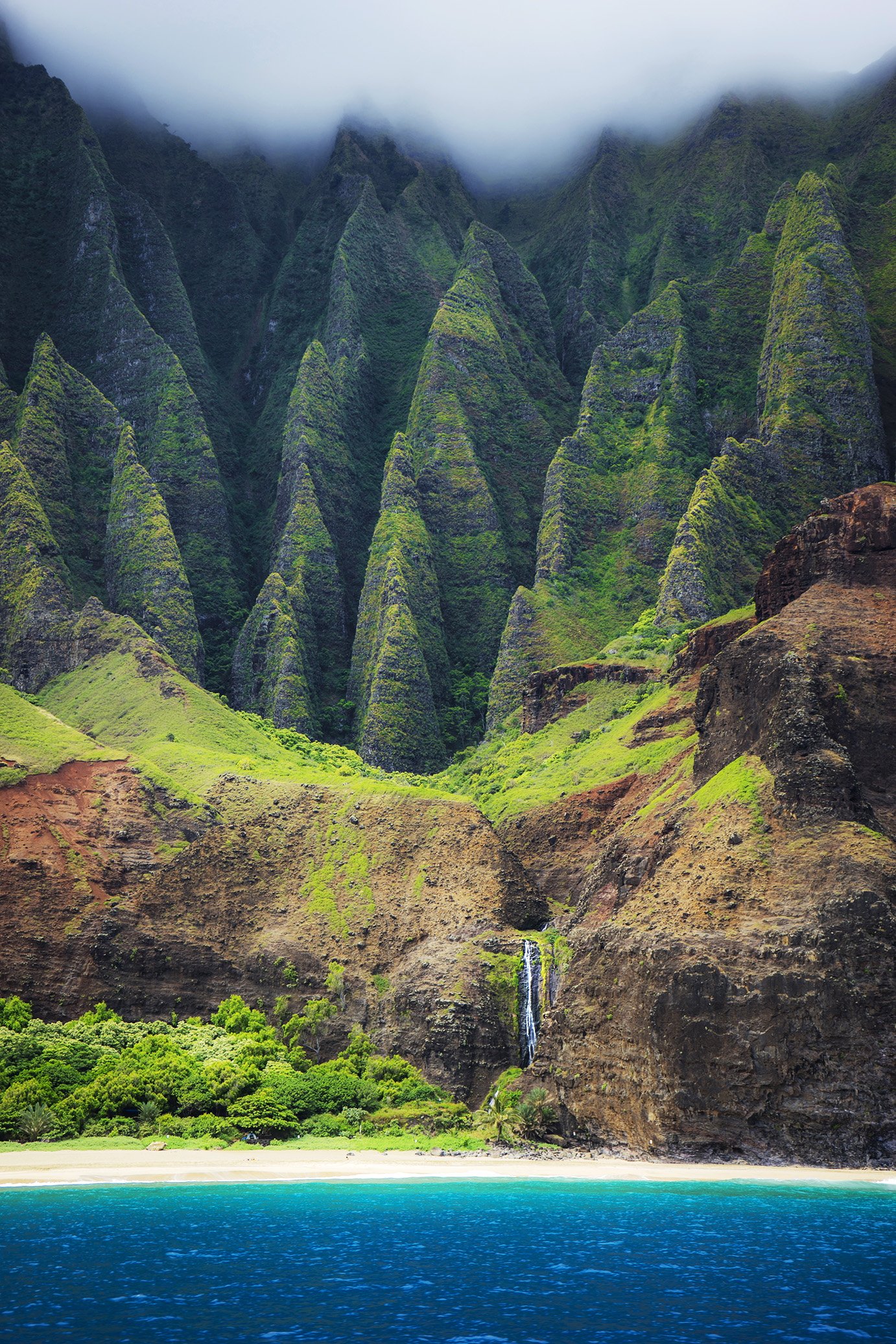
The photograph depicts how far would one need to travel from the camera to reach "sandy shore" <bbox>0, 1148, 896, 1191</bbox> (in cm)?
5603

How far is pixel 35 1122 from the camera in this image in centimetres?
6506

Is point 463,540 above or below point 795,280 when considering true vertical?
below

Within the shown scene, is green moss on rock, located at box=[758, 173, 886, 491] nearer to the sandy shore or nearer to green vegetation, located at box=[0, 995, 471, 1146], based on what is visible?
green vegetation, located at box=[0, 995, 471, 1146]

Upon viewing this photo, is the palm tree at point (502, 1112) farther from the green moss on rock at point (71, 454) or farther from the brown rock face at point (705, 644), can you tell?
the green moss on rock at point (71, 454)

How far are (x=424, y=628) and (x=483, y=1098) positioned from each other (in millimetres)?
91258

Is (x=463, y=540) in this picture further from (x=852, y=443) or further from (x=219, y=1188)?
(x=219, y=1188)

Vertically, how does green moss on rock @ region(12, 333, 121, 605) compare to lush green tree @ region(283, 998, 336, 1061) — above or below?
above

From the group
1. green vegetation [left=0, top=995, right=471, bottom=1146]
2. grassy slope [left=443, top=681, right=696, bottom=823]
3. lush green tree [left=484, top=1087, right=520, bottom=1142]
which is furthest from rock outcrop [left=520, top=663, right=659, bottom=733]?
lush green tree [left=484, top=1087, right=520, bottom=1142]

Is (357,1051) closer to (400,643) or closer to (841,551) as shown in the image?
(841,551)

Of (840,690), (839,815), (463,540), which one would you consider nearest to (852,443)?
(463,540)

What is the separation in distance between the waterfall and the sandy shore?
14.3 metres

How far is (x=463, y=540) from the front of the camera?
579ft

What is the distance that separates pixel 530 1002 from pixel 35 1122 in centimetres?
3389

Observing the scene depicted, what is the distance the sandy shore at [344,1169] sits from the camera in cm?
5603
